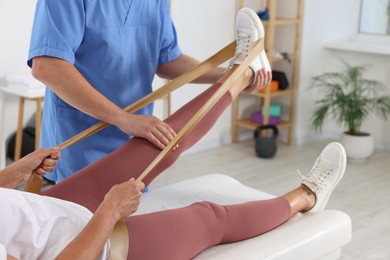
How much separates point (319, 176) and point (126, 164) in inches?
30.8

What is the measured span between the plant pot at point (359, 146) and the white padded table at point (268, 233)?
2.01 metres

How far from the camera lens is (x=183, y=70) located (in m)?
2.46

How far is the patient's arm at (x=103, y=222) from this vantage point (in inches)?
61.3

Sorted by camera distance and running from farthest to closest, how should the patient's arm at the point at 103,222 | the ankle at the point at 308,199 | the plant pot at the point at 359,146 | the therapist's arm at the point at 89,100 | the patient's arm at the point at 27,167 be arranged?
1. the plant pot at the point at 359,146
2. the ankle at the point at 308,199
3. the therapist's arm at the point at 89,100
4. the patient's arm at the point at 27,167
5. the patient's arm at the point at 103,222

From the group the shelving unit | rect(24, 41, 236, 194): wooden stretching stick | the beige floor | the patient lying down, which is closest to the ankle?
the patient lying down

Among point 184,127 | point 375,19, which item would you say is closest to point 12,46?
point 184,127

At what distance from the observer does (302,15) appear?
4.77 meters

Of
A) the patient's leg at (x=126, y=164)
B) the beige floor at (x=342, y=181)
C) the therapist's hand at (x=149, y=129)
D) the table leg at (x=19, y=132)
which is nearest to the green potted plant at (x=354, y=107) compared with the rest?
the beige floor at (x=342, y=181)

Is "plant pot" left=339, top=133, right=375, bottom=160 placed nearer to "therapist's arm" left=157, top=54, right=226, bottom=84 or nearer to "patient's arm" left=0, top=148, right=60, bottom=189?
"therapist's arm" left=157, top=54, right=226, bottom=84

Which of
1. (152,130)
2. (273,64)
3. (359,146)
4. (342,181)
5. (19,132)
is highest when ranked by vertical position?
(152,130)

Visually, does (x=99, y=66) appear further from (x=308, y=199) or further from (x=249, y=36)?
(x=308, y=199)

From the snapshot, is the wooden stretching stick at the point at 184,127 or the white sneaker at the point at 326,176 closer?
the wooden stretching stick at the point at 184,127

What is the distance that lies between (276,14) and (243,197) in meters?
2.79

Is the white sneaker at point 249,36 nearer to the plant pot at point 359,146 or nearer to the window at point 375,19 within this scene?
the plant pot at point 359,146
